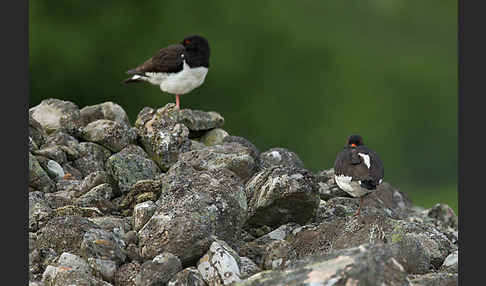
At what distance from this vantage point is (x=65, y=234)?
5.75 m

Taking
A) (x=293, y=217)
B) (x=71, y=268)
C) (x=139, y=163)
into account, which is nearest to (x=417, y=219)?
(x=293, y=217)

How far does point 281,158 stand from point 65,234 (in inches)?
147

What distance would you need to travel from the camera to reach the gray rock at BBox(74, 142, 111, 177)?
839cm

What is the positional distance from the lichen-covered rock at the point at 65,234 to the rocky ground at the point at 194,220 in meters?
0.01

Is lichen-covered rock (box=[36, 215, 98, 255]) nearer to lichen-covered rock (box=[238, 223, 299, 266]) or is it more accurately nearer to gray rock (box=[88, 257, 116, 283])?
gray rock (box=[88, 257, 116, 283])

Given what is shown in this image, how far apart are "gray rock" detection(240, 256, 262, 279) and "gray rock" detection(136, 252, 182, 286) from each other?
0.56 metres

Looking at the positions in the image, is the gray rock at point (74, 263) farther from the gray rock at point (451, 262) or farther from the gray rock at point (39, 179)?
the gray rock at point (451, 262)

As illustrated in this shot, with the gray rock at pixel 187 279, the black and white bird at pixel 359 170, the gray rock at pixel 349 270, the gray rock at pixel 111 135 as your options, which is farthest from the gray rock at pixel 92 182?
the gray rock at pixel 349 270

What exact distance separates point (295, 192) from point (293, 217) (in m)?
0.39

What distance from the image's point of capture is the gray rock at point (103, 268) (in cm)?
536

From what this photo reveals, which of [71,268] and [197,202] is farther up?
[197,202]

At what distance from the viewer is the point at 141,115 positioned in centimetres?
893

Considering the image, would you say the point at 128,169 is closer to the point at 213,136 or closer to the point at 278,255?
the point at 213,136

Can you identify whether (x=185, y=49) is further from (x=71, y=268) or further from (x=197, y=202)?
(x=71, y=268)
